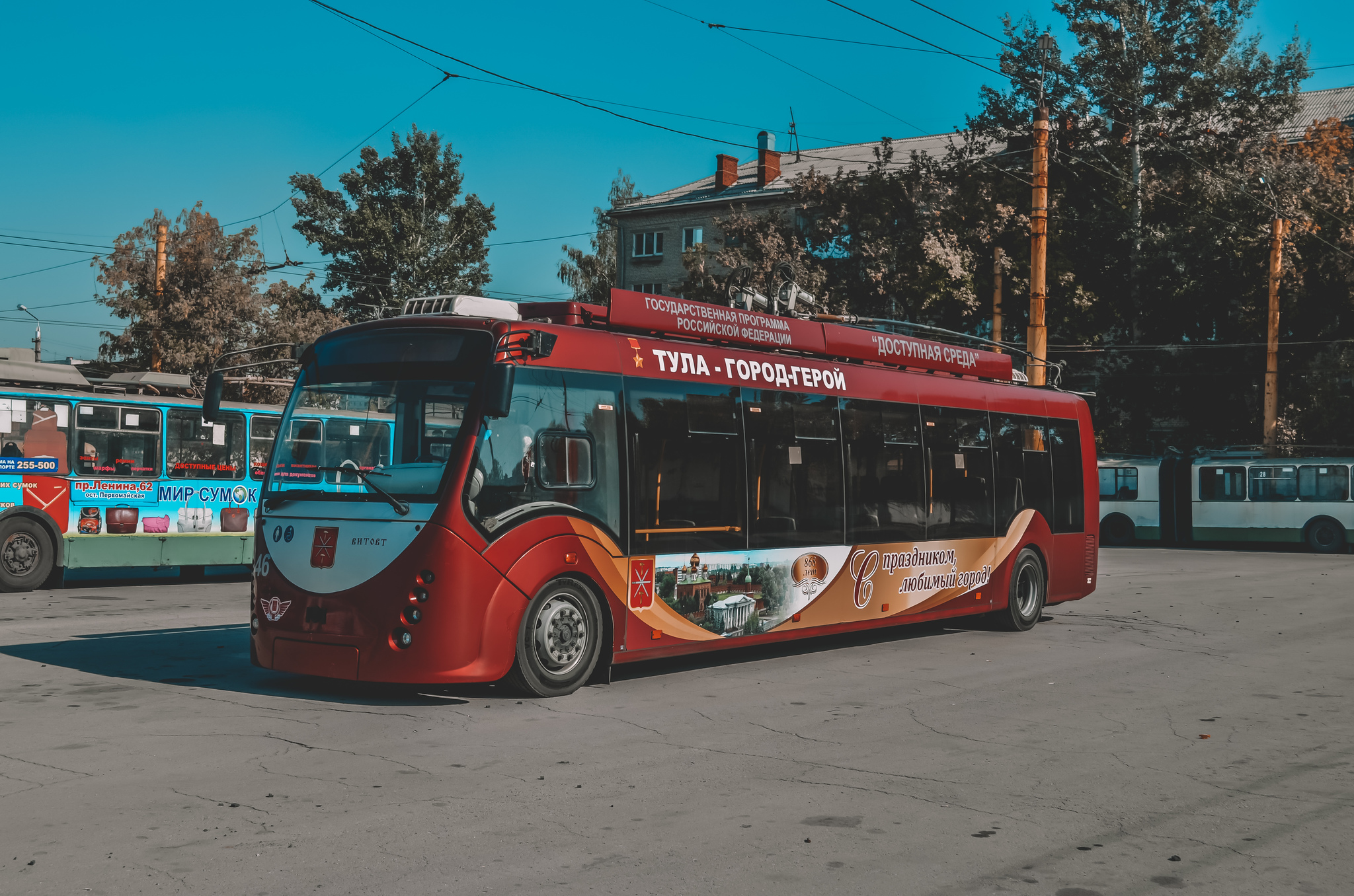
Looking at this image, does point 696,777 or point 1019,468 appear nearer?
point 696,777

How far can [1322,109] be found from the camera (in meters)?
56.2

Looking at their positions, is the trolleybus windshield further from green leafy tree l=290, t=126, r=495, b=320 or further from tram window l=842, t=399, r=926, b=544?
green leafy tree l=290, t=126, r=495, b=320

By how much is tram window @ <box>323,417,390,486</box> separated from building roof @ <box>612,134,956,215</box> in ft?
156

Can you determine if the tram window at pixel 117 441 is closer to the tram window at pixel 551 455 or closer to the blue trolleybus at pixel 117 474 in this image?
the blue trolleybus at pixel 117 474

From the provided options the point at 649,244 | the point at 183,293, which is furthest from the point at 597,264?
the point at 183,293

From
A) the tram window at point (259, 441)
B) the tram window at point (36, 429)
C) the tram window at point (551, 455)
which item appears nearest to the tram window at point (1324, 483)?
the tram window at point (259, 441)

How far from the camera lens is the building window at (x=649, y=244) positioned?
5953 cm

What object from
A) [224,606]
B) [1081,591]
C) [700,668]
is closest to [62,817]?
[700,668]

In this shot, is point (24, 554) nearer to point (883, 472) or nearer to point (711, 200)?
point (883, 472)

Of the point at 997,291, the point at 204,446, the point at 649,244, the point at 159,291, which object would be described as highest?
the point at 649,244

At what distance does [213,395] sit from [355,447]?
208 centimetres

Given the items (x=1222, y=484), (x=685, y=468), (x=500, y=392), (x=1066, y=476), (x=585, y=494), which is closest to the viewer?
(x=500, y=392)

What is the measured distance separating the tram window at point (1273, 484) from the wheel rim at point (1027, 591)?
2257cm

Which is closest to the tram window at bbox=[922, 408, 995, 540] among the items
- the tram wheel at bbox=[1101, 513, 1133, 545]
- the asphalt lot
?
the asphalt lot
